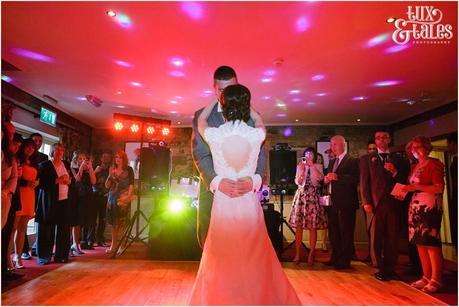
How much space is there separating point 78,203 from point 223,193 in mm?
3688

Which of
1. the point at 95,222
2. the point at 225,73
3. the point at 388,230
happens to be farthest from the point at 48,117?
the point at 388,230

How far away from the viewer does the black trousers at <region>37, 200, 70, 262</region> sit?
3932 millimetres

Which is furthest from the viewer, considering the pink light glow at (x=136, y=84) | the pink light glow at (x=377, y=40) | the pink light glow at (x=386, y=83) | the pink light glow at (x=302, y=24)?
the pink light glow at (x=136, y=84)

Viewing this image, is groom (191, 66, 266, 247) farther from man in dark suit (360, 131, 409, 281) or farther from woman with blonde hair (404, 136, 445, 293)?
man in dark suit (360, 131, 409, 281)

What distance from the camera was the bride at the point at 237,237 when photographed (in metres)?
1.55

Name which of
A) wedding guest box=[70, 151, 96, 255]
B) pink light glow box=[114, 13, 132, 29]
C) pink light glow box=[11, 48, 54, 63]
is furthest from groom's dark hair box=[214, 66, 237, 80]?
wedding guest box=[70, 151, 96, 255]

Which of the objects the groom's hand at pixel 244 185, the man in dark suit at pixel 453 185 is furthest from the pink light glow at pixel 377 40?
the man in dark suit at pixel 453 185

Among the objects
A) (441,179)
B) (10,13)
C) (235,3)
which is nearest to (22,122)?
(10,13)

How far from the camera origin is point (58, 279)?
10.5 feet

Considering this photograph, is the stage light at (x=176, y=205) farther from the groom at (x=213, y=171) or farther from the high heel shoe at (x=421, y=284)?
the high heel shoe at (x=421, y=284)

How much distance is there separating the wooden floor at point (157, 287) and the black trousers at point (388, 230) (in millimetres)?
210

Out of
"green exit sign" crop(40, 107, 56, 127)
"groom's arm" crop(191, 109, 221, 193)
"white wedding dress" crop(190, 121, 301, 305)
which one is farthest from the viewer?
"green exit sign" crop(40, 107, 56, 127)

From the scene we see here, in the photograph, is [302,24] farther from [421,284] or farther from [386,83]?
[421,284]

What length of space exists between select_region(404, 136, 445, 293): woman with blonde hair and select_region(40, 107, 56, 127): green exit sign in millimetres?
5907
